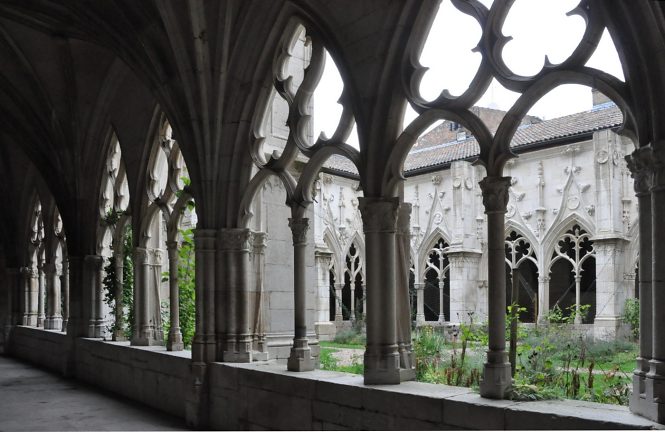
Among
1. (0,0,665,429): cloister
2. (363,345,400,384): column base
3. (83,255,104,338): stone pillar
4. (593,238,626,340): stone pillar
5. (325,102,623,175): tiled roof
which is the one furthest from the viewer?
(325,102,623,175): tiled roof

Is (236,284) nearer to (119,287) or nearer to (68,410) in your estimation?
(68,410)

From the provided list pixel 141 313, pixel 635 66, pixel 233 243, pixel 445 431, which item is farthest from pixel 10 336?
pixel 635 66

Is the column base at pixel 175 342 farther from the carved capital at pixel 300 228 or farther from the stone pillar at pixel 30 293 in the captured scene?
the stone pillar at pixel 30 293

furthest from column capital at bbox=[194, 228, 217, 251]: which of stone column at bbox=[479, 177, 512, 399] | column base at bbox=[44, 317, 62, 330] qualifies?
column base at bbox=[44, 317, 62, 330]

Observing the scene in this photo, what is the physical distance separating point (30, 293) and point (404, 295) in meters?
11.4

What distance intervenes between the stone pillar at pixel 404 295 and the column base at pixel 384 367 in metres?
0.09

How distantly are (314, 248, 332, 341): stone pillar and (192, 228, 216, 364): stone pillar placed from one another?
19.4 ft

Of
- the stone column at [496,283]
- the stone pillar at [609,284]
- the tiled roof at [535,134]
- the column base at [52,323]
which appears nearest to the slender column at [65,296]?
the column base at [52,323]

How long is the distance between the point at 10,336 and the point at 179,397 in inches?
344

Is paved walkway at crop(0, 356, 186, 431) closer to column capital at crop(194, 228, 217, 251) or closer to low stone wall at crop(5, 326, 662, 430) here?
low stone wall at crop(5, 326, 662, 430)

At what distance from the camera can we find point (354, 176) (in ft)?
40.4

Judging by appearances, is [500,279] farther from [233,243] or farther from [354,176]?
[354,176]

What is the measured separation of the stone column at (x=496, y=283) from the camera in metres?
3.84

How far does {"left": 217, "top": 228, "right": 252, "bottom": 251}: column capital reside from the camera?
6.21m
